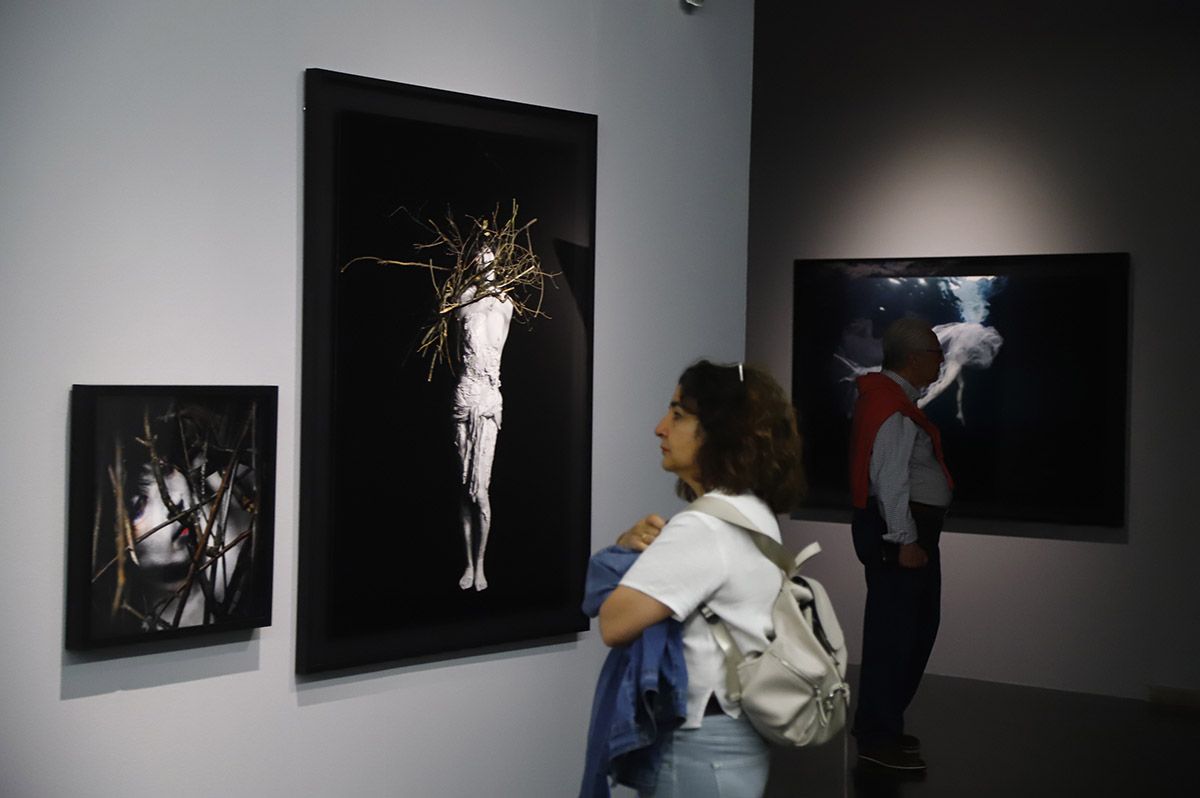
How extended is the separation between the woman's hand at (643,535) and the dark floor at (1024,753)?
336 cm

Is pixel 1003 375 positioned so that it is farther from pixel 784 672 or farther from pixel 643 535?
pixel 784 672

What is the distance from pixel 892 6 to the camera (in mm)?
8586

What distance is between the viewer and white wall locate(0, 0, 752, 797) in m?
3.11

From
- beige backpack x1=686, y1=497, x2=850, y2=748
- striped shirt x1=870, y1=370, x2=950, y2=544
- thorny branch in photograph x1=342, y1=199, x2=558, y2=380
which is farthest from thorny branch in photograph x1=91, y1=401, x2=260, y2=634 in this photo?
striped shirt x1=870, y1=370, x2=950, y2=544

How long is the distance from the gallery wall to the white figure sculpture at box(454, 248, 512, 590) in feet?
16.2

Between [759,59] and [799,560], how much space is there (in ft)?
22.1

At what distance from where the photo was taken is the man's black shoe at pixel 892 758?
250 inches

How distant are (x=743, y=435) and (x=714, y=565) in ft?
1.03

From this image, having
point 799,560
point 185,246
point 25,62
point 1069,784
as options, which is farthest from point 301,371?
point 1069,784

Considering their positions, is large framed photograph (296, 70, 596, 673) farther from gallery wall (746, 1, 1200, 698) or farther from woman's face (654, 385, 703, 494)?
gallery wall (746, 1, 1200, 698)

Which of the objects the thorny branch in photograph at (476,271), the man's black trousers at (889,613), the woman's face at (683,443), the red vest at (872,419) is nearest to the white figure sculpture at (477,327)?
the thorny branch in photograph at (476,271)

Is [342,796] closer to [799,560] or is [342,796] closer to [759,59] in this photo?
[799,560]

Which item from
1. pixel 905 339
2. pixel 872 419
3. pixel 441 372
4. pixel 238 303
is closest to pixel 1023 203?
pixel 905 339

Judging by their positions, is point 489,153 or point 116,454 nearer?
point 116,454
